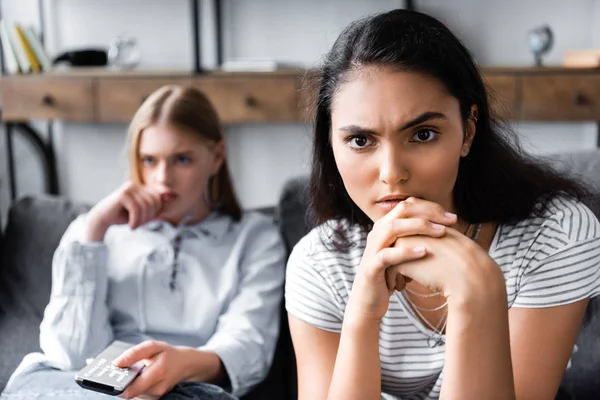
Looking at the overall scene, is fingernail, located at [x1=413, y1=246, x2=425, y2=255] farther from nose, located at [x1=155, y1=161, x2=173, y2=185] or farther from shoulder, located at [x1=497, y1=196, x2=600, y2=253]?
nose, located at [x1=155, y1=161, x2=173, y2=185]

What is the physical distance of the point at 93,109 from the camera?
8.48 feet

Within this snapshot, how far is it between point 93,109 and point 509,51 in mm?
1721

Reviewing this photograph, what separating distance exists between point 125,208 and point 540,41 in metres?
1.74

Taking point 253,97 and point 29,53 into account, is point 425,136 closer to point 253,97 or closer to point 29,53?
point 253,97

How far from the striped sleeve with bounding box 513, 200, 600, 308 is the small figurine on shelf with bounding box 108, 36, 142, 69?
2146 millimetres

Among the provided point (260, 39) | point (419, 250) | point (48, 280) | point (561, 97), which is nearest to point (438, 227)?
point (419, 250)

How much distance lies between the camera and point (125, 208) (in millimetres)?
1496

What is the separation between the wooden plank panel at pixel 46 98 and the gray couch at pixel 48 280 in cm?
90

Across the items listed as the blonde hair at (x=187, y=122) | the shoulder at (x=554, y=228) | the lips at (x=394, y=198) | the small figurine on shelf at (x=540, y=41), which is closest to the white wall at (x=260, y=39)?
the small figurine on shelf at (x=540, y=41)

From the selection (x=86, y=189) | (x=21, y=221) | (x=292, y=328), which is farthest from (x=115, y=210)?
(x=86, y=189)

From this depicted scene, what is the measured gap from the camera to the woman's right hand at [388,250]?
0.82 meters

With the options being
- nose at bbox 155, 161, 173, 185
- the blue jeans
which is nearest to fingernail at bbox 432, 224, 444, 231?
the blue jeans

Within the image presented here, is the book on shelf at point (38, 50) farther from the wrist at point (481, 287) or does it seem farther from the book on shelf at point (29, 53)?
the wrist at point (481, 287)

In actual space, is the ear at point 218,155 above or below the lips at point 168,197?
above
